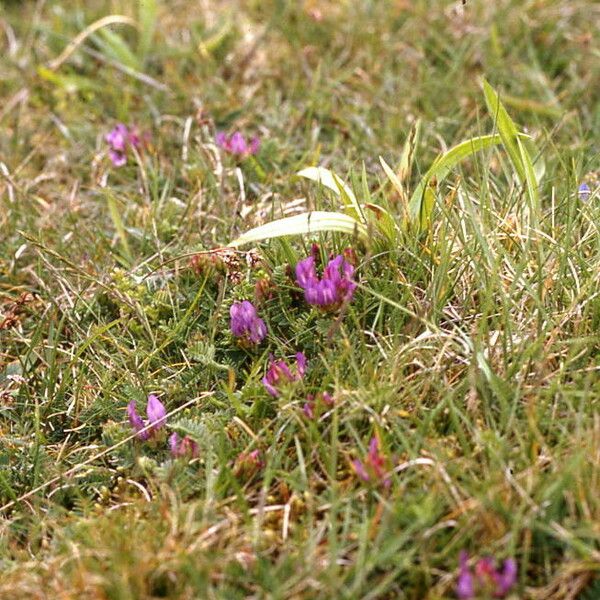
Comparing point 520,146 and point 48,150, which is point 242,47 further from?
point 520,146

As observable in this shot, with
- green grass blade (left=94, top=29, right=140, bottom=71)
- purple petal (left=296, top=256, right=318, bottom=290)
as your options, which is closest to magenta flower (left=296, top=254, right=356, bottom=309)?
purple petal (left=296, top=256, right=318, bottom=290)

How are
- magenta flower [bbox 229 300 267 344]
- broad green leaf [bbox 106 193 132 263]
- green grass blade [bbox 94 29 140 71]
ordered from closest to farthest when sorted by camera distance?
magenta flower [bbox 229 300 267 344] → broad green leaf [bbox 106 193 132 263] → green grass blade [bbox 94 29 140 71]

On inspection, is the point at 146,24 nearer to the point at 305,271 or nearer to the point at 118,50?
the point at 118,50

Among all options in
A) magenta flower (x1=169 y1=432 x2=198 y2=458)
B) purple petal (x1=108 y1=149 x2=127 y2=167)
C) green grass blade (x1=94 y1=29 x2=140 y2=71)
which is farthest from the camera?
green grass blade (x1=94 y1=29 x2=140 y2=71)

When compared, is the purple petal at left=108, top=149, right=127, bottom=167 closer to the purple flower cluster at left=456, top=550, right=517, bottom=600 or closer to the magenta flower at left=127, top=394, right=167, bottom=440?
the magenta flower at left=127, top=394, right=167, bottom=440

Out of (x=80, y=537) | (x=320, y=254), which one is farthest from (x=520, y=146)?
(x=80, y=537)

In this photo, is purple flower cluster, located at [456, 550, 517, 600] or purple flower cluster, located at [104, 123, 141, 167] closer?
purple flower cluster, located at [456, 550, 517, 600]
